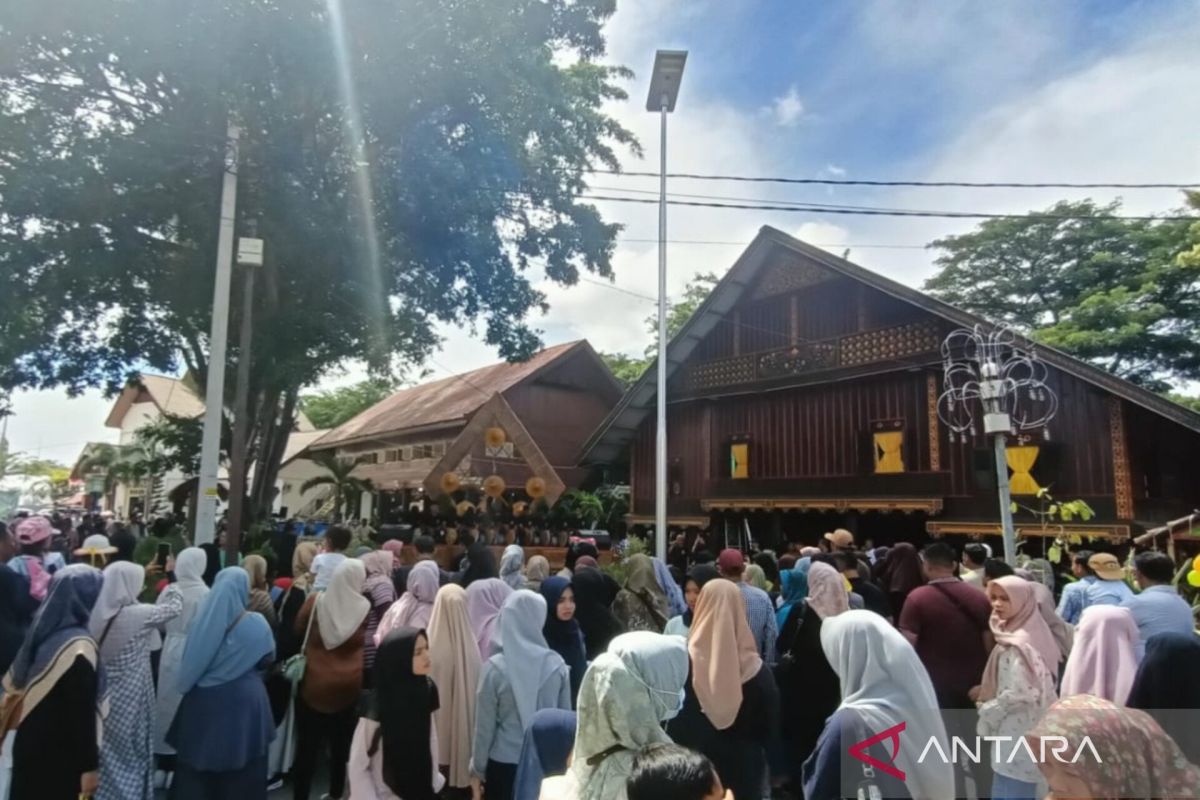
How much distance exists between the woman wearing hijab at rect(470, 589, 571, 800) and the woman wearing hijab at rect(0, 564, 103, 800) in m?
1.72

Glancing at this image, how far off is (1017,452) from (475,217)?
1049 centimetres

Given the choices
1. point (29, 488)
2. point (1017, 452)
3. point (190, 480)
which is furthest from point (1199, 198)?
point (29, 488)

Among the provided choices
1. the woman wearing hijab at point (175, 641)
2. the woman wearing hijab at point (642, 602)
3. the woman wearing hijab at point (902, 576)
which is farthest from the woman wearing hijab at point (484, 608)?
the woman wearing hijab at point (902, 576)

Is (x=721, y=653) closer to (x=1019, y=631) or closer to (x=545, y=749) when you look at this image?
(x=545, y=749)

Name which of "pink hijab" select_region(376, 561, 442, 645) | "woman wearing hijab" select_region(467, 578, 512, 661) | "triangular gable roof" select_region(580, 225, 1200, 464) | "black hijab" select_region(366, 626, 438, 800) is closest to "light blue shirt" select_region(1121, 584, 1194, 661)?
"woman wearing hijab" select_region(467, 578, 512, 661)

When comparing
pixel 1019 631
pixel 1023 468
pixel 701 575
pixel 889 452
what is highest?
pixel 889 452

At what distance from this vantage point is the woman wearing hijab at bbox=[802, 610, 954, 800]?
2.39 meters

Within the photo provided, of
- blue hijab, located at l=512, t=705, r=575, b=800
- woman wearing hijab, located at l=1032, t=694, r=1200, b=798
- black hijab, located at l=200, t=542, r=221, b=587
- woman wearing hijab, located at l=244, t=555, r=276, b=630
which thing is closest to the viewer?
woman wearing hijab, located at l=1032, t=694, r=1200, b=798

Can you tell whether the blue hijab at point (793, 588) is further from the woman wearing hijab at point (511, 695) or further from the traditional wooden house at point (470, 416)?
the traditional wooden house at point (470, 416)

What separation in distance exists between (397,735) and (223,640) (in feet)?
3.80

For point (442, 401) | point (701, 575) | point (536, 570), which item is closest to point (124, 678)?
point (701, 575)

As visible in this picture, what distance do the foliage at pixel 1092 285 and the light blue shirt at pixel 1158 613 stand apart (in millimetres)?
17634

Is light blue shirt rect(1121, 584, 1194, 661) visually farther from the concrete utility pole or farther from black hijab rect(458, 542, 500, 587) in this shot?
the concrete utility pole

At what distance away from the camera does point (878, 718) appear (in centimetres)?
245
